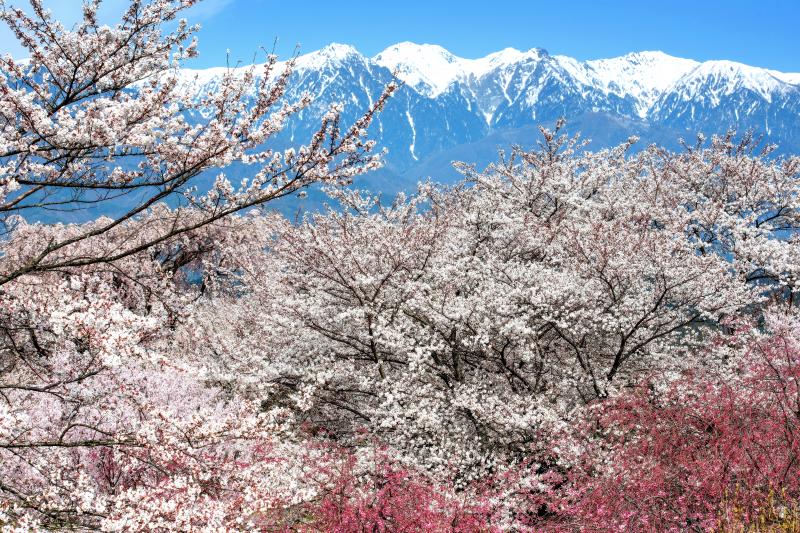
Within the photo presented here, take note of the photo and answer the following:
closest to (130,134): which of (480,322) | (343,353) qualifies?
(480,322)

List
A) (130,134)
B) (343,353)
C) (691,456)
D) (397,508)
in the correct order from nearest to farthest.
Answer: (130,134), (397,508), (691,456), (343,353)

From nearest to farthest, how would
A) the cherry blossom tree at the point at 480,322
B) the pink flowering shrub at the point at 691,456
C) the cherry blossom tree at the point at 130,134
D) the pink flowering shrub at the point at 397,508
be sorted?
the cherry blossom tree at the point at 130,134, the pink flowering shrub at the point at 691,456, the pink flowering shrub at the point at 397,508, the cherry blossom tree at the point at 480,322

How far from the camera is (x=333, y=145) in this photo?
558 cm

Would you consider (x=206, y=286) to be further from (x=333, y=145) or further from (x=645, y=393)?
(x=333, y=145)

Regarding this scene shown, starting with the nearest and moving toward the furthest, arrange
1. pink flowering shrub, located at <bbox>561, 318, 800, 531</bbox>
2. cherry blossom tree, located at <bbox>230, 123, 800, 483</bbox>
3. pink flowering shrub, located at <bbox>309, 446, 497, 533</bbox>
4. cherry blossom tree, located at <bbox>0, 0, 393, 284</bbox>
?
1. cherry blossom tree, located at <bbox>0, 0, 393, 284</bbox>
2. pink flowering shrub, located at <bbox>561, 318, 800, 531</bbox>
3. pink flowering shrub, located at <bbox>309, 446, 497, 533</bbox>
4. cherry blossom tree, located at <bbox>230, 123, 800, 483</bbox>

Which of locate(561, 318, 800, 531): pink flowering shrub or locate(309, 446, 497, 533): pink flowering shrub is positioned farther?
locate(309, 446, 497, 533): pink flowering shrub

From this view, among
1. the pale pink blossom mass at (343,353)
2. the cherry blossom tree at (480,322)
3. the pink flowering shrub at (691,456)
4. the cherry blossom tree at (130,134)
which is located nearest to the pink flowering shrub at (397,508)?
the pale pink blossom mass at (343,353)

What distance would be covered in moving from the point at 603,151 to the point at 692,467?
2308 centimetres

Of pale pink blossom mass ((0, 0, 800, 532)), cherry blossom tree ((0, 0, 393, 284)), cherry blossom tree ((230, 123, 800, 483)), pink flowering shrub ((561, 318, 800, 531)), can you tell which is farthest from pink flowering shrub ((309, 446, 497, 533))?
cherry blossom tree ((0, 0, 393, 284))

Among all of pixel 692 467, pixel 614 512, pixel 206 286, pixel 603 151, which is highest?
pixel 603 151

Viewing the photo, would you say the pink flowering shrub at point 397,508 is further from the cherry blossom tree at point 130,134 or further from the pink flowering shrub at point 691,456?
the cherry blossom tree at point 130,134

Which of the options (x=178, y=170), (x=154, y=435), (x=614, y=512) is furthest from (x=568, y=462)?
(x=178, y=170)

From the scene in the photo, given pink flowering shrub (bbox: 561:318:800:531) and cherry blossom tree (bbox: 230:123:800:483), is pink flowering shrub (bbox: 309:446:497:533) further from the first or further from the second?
pink flowering shrub (bbox: 561:318:800:531)

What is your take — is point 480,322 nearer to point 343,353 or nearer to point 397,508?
point 343,353
